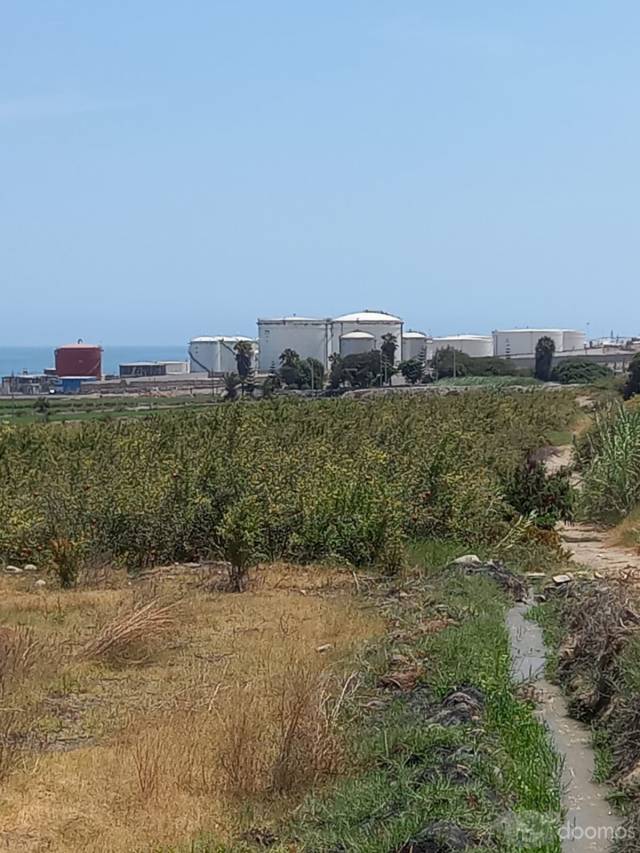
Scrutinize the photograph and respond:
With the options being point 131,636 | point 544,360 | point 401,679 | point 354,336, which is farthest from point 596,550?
point 354,336

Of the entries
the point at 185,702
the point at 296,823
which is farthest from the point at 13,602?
the point at 296,823

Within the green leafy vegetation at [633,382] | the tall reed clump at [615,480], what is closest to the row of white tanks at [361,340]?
the green leafy vegetation at [633,382]

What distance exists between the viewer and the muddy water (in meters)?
4.88

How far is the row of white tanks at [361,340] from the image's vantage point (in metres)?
93.8

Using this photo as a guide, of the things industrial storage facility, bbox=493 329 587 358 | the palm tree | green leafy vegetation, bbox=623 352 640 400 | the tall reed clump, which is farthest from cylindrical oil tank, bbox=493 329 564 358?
the tall reed clump

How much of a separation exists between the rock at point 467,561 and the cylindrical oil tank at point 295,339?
83032 mm

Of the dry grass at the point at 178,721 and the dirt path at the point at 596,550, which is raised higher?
the dry grass at the point at 178,721

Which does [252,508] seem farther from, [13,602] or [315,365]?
[315,365]

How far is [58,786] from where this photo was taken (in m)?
5.77

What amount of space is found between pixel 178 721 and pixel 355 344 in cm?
8340

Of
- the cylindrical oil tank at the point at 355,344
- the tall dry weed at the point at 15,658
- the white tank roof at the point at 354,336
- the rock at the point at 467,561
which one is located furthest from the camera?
the white tank roof at the point at 354,336

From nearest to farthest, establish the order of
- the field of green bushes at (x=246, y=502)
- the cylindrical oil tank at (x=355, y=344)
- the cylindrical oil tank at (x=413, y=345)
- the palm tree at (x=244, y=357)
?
the field of green bushes at (x=246, y=502) < the cylindrical oil tank at (x=355, y=344) < the palm tree at (x=244, y=357) < the cylindrical oil tank at (x=413, y=345)

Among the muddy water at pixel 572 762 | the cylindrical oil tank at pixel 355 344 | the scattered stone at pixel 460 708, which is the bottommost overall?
the muddy water at pixel 572 762

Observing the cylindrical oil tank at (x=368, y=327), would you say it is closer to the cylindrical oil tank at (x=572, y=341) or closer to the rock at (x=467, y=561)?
the cylindrical oil tank at (x=572, y=341)
